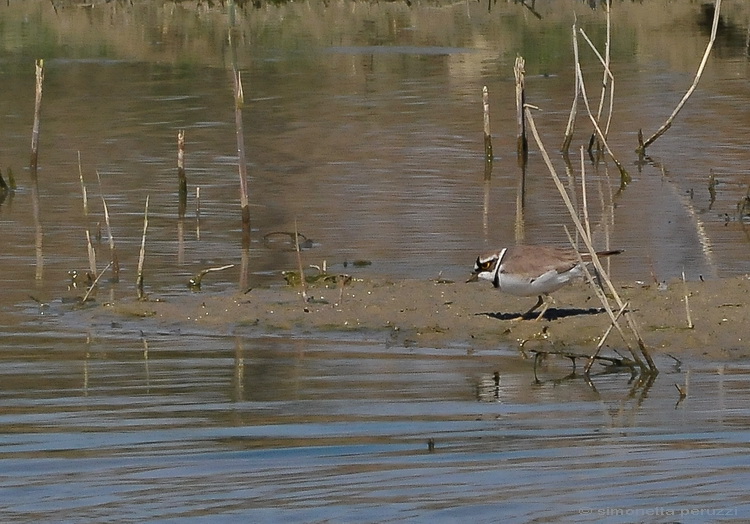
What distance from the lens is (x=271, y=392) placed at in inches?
355

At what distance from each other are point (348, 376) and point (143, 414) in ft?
4.72

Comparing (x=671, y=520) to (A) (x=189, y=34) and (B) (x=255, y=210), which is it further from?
(A) (x=189, y=34)

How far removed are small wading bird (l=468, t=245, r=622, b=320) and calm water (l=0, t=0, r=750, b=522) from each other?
0.55 m

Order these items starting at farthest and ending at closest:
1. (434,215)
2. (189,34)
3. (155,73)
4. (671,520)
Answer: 1. (189,34)
2. (155,73)
3. (434,215)
4. (671,520)

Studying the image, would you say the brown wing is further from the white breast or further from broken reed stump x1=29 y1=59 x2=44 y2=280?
broken reed stump x1=29 y1=59 x2=44 y2=280

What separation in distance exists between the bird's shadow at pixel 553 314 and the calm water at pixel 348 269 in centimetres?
87

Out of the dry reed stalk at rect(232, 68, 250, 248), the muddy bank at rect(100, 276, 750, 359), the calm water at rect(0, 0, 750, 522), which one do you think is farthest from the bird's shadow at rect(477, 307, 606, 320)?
the dry reed stalk at rect(232, 68, 250, 248)

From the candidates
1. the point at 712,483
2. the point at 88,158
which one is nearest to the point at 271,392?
the point at 712,483

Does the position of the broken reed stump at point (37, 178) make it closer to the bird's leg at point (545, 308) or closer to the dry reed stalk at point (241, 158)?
the dry reed stalk at point (241, 158)

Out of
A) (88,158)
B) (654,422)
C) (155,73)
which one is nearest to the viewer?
(654,422)

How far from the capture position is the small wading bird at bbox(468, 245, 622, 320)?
10.2m

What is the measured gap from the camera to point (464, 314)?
1116cm

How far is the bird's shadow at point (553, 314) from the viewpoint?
11.0 m

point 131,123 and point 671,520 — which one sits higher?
point 671,520
